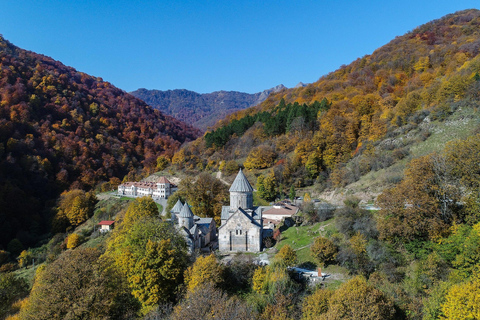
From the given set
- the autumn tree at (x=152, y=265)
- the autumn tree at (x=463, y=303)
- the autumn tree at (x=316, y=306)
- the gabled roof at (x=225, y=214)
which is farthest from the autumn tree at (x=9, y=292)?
the autumn tree at (x=463, y=303)

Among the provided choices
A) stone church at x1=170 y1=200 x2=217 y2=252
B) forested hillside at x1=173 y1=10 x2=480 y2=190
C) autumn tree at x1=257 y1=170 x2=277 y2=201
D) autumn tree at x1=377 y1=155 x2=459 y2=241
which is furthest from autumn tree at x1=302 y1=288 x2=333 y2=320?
autumn tree at x1=257 y1=170 x2=277 y2=201

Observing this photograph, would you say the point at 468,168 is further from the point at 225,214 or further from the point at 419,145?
the point at 225,214

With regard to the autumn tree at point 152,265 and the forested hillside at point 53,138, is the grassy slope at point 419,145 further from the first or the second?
the forested hillside at point 53,138

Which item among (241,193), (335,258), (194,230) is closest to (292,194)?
(241,193)

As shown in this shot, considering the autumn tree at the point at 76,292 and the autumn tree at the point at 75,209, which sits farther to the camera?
the autumn tree at the point at 75,209

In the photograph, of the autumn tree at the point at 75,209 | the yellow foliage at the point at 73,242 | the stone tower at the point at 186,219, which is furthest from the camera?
the autumn tree at the point at 75,209

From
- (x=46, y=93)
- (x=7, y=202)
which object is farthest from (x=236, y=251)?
(x=46, y=93)
